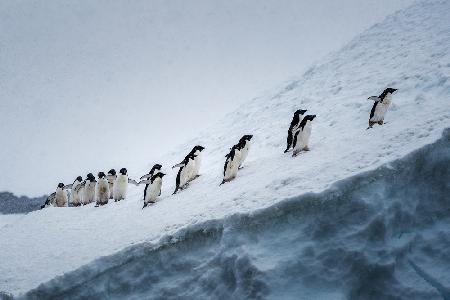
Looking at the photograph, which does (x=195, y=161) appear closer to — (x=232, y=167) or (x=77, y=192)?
(x=232, y=167)

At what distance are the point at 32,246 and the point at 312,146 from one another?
232 inches

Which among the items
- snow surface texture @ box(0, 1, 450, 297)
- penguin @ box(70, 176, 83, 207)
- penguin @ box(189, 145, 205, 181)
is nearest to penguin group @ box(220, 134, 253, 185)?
snow surface texture @ box(0, 1, 450, 297)

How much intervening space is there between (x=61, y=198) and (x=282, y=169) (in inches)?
377

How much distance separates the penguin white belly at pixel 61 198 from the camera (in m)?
13.8

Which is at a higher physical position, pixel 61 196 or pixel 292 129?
pixel 292 129

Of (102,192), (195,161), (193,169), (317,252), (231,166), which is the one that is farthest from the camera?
(102,192)

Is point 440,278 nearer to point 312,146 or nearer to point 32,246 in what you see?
point 312,146

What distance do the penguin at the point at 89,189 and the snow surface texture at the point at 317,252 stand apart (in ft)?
21.5

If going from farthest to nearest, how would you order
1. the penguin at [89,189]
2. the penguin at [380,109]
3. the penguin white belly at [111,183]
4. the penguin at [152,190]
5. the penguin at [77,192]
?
the penguin at [77,192], the penguin at [89,189], the penguin white belly at [111,183], the penguin at [152,190], the penguin at [380,109]

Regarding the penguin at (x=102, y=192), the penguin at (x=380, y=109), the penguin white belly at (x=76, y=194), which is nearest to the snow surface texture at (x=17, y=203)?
the penguin white belly at (x=76, y=194)

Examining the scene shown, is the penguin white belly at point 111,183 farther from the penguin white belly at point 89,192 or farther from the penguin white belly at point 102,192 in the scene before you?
the penguin white belly at point 89,192

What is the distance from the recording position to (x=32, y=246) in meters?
7.97

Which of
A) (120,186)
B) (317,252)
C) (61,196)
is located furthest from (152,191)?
(61,196)

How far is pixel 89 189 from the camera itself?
12398mm
